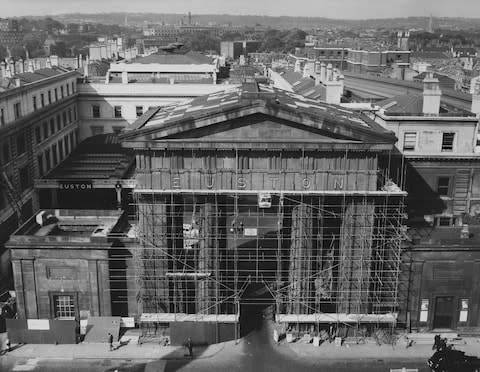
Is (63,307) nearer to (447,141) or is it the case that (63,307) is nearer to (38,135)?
(38,135)

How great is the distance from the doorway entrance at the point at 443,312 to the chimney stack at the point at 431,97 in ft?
59.1

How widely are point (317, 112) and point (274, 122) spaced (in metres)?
3.82

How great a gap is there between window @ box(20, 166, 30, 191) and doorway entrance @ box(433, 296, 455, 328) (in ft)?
140

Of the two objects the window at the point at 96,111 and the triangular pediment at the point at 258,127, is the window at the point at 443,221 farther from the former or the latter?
the window at the point at 96,111

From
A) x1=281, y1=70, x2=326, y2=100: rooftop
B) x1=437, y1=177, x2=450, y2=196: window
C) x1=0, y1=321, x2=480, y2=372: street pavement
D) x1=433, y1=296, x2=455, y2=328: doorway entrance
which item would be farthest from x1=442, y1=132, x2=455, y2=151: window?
x1=0, y1=321, x2=480, y2=372: street pavement

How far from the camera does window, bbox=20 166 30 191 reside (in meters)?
63.2

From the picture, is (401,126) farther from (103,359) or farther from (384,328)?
(103,359)

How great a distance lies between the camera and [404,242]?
4238 centimetres

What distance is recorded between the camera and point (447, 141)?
54094mm

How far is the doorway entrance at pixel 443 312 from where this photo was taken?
43.9 meters

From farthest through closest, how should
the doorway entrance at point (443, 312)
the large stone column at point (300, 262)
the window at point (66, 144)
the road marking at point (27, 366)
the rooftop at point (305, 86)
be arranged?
the window at point (66, 144) → the rooftop at point (305, 86) → the doorway entrance at point (443, 312) → the large stone column at point (300, 262) → the road marking at point (27, 366)

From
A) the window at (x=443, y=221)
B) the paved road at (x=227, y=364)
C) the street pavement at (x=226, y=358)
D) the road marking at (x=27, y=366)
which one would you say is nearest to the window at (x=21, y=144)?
the street pavement at (x=226, y=358)

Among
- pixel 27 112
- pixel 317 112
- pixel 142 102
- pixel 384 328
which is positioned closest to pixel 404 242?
pixel 384 328

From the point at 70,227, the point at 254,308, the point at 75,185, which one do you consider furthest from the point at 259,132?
the point at 75,185
